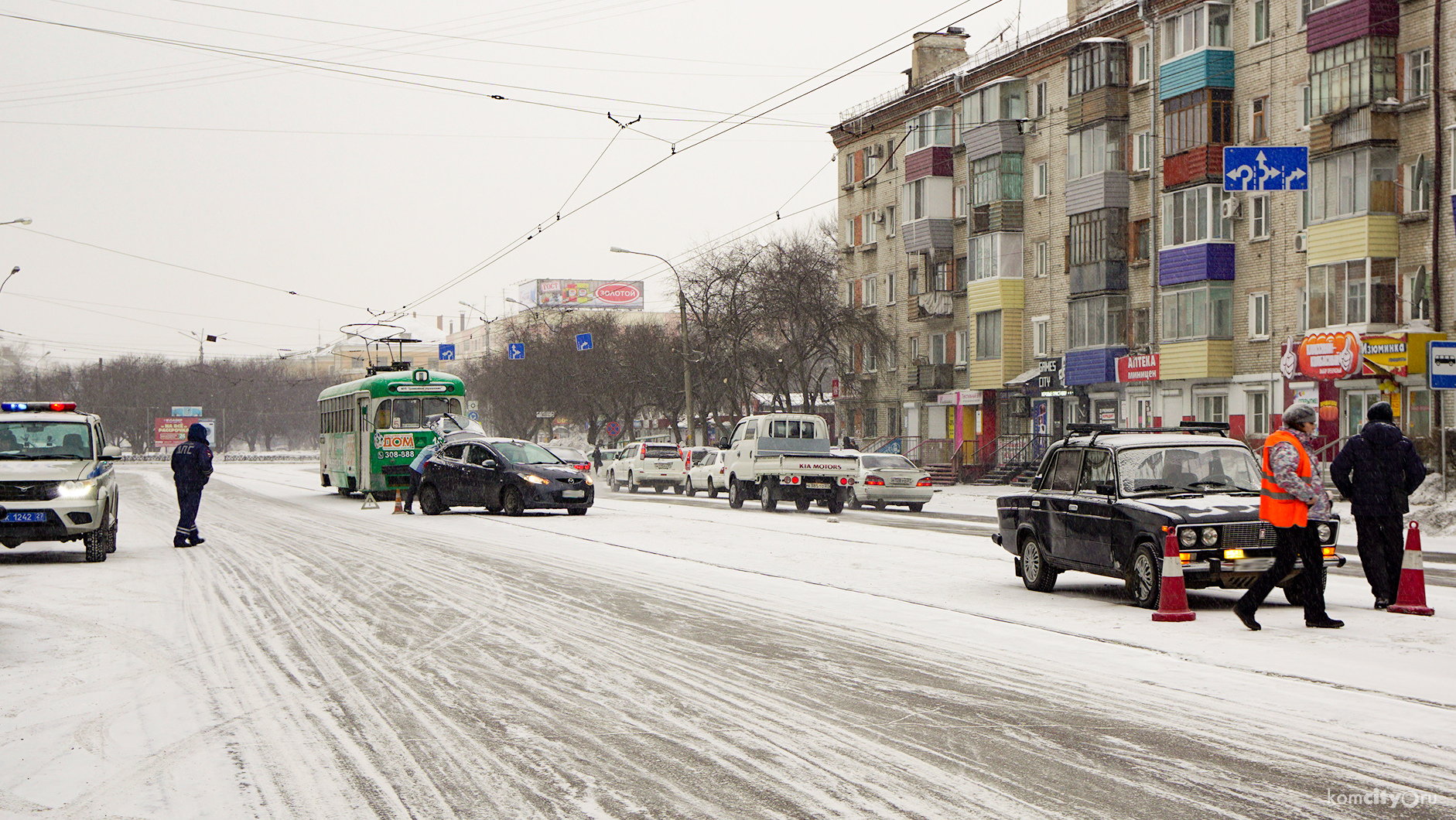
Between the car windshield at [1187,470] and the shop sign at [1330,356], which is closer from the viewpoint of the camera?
the car windshield at [1187,470]

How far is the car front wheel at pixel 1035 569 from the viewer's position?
44.7 ft

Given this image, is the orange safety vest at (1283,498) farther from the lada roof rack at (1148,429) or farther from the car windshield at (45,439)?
the car windshield at (45,439)

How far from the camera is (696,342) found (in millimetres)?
69500

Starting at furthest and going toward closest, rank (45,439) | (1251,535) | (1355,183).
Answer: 1. (1355,183)
2. (45,439)
3. (1251,535)

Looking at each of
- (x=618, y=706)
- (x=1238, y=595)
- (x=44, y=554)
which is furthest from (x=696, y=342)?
(x=618, y=706)

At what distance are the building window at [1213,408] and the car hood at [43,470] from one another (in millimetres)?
31778

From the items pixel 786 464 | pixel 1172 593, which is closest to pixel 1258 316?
pixel 786 464

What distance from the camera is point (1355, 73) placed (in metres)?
34.8

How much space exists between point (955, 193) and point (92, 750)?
2031 inches

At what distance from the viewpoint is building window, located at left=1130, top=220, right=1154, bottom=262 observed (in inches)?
1729

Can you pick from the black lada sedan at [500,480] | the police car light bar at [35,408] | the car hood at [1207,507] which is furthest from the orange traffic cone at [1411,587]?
the black lada sedan at [500,480]

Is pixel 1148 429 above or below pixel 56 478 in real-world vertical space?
above

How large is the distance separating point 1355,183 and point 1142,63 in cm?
1103

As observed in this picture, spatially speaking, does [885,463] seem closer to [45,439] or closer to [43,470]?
[45,439]
